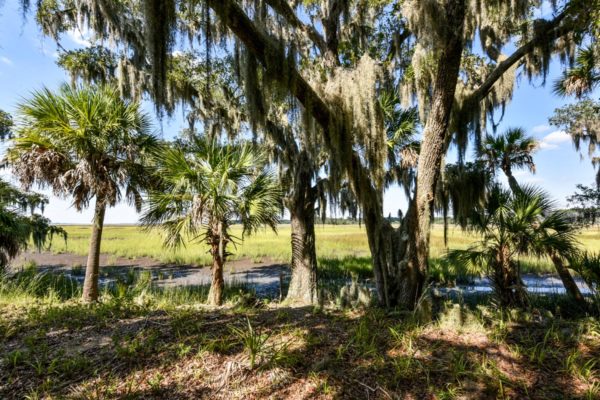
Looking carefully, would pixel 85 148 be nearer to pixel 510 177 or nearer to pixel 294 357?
pixel 294 357

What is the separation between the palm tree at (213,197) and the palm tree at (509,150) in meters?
5.67

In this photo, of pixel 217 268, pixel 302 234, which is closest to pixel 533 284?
pixel 302 234

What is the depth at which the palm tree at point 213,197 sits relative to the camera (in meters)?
5.32

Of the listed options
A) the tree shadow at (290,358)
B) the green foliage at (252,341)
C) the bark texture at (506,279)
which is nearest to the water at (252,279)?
the bark texture at (506,279)

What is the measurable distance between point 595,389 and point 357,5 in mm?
8141

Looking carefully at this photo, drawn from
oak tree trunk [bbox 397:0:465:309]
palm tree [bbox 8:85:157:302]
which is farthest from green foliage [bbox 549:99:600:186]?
palm tree [bbox 8:85:157:302]

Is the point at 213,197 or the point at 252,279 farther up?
the point at 213,197

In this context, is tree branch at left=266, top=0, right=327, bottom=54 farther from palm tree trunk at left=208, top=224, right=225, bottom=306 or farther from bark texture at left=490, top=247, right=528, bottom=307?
bark texture at left=490, top=247, right=528, bottom=307

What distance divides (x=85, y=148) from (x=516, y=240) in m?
8.30

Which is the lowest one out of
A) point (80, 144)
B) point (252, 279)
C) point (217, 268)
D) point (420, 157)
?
point (252, 279)

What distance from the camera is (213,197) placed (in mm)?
5277

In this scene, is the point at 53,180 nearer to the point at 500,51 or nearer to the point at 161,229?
the point at 161,229

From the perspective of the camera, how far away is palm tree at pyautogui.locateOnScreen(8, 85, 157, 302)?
562 centimetres

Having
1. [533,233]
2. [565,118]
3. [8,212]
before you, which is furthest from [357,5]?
[8,212]
